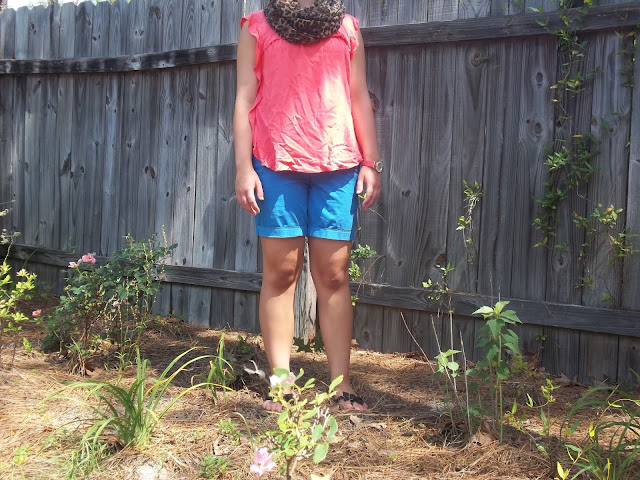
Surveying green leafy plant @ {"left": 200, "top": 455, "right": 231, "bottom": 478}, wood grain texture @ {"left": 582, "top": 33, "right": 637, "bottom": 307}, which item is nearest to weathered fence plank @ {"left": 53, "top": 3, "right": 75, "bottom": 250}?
green leafy plant @ {"left": 200, "top": 455, "right": 231, "bottom": 478}

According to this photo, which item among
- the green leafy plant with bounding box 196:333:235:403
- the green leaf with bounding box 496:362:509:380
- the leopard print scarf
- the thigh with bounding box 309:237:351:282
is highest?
the leopard print scarf

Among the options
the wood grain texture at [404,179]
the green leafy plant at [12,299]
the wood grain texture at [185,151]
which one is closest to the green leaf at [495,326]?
the wood grain texture at [404,179]

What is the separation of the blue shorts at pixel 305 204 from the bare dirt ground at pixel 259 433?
2.26 ft

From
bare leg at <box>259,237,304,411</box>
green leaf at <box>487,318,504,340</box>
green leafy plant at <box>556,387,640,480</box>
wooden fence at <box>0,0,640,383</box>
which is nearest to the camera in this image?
green leafy plant at <box>556,387,640,480</box>

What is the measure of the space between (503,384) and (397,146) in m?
1.34

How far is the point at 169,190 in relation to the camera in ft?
14.9

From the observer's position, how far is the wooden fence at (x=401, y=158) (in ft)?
10.1

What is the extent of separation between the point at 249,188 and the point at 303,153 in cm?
24

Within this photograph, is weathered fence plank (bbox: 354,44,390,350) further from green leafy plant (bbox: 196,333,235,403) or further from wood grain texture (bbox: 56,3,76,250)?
wood grain texture (bbox: 56,3,76,250)

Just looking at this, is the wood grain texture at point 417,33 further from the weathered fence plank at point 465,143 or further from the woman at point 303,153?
the woman at point 303,153

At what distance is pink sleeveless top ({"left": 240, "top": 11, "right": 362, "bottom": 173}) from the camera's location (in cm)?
257

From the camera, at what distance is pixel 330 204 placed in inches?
103

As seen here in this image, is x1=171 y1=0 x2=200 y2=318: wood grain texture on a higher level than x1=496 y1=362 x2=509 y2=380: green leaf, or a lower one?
higher

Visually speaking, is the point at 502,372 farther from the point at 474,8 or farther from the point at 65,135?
the point at 65,135
